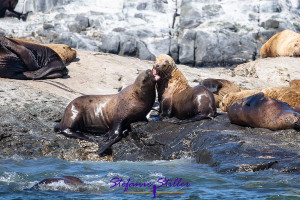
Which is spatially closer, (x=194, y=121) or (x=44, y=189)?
(x=44, y=189)

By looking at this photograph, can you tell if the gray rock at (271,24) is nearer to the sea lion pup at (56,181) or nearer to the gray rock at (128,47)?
the gray rock at (128,47)

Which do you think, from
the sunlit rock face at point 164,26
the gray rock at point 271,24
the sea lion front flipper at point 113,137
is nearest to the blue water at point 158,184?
the sea lion front flipper at point 113,137

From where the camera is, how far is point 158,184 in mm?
5512

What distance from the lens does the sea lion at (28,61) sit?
1151 cm

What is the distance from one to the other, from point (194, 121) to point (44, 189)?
11.5ft

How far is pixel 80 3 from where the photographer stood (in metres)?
32.2

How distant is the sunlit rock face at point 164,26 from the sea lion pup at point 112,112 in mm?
17050

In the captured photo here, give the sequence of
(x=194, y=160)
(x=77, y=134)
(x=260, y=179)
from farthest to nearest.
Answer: (x=77, y=134), (x=194, y=160), (x=260, y=179)

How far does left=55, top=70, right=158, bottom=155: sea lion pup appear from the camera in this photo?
27.6 ft

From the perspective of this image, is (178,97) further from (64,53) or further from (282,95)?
(64,53)

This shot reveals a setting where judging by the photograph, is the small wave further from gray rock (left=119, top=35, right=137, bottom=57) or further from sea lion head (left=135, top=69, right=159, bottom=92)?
gray rock (left=119, top=35, right=137, bottom=57)

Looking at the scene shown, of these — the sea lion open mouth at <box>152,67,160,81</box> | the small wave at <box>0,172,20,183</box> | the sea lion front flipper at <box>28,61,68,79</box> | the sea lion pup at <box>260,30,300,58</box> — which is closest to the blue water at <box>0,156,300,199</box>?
the small wave at <box>0,172,20,183</box>

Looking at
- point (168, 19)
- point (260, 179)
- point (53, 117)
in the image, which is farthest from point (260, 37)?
point (260, 179)

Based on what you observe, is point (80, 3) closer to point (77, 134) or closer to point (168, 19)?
point (168, 19)
